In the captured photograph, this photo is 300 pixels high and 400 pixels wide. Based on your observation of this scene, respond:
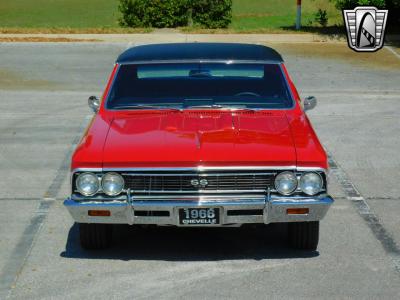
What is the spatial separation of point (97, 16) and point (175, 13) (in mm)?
8254

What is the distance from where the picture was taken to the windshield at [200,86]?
26.2 ft

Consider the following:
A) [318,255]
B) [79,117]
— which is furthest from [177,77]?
[79,117]

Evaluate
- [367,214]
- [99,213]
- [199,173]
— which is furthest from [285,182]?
[367,214]

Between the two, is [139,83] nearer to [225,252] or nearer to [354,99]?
[225,252]

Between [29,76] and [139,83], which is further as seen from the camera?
[29,76]

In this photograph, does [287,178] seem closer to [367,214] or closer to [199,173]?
[199,173]

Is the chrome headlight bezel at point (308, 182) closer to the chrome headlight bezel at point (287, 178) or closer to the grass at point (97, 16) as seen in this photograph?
the chrome headlight bezel at point (287, 178)

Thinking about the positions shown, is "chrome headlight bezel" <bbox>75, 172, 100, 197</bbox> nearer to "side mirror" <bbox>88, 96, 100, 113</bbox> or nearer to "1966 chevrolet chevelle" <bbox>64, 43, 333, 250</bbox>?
"1966 chevrolet chevelle" <bbox>64, 43, 333, 250</bbox>

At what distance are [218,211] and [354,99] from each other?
879cm

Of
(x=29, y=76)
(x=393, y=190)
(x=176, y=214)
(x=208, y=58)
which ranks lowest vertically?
(x=29, y=76)

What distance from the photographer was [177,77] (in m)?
8.22

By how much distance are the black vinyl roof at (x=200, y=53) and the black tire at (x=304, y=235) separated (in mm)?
1830

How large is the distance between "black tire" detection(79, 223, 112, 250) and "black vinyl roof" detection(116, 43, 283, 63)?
1.84 meters

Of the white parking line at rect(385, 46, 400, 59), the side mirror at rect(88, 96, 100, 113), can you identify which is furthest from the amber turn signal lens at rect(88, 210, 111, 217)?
the white parking line at rect(385, 46, 400, 59)
